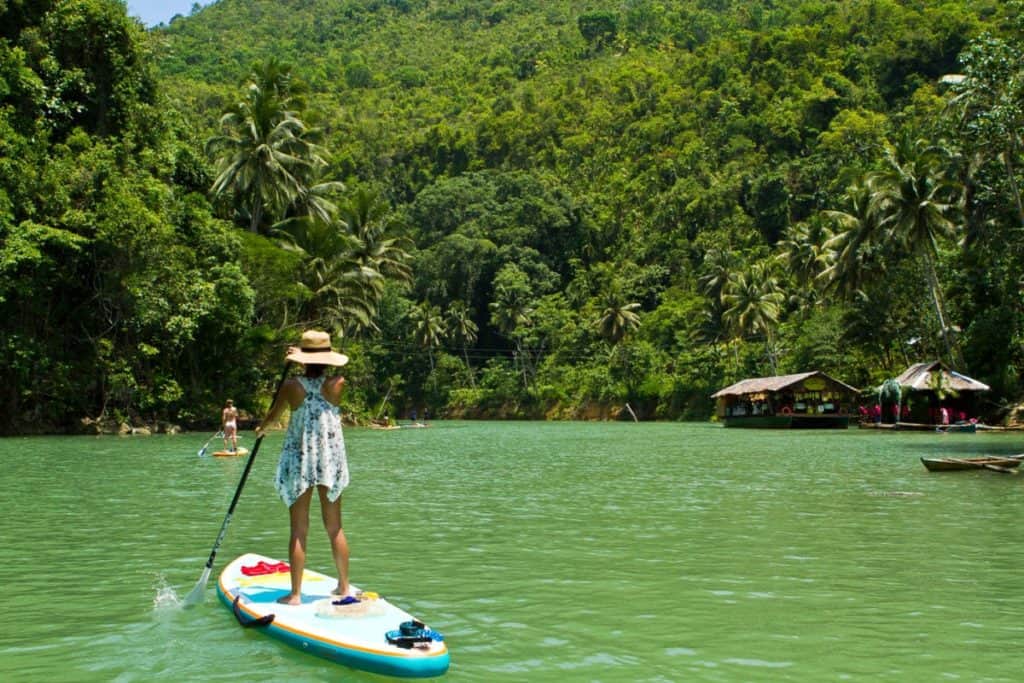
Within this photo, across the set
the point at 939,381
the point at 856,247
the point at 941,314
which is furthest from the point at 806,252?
the point at 939,381

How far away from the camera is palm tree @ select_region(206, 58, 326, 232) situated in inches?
1807

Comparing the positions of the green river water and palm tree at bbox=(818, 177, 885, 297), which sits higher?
palm tree at bbox=(818, 177, 885, 297)

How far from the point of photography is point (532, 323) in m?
88.4

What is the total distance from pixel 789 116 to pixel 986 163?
→ 203 ft

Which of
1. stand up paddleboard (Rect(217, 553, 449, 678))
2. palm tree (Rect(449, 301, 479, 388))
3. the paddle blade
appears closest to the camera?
stand up paddleboard (Rect(217, 553, 449, 678))

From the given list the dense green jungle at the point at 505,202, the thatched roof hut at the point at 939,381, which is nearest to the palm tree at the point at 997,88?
the dense green jungle at the point at 505,202

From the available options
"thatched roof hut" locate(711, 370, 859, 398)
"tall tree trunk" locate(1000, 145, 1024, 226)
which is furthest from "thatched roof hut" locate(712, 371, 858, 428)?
"tall tree trunk" locate(1000, 145, 1024, 226)

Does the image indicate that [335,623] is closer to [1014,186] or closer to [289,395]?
[289,395]

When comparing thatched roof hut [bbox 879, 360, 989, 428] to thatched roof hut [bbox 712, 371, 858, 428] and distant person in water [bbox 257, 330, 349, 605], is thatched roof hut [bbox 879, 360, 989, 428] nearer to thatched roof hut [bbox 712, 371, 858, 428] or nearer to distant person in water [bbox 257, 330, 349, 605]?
thatched roof hut [bbox 712, 371, 858, 428]

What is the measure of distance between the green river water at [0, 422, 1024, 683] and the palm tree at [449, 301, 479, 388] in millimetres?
71490

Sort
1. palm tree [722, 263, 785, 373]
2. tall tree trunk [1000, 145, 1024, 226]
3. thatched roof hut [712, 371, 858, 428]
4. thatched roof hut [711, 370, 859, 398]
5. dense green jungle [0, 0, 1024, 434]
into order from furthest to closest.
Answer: palm tree [722, 263, 785, 373] < thatched roof hut [712, 371, 858, 428] < thatched roof hut [711, 370, 859, 398] < dense green jungle [0, 0, 1024, 434] < tall tree trunk [1000, 145, 1024, 226]

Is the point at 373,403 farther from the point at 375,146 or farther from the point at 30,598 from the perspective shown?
the point at 30,598

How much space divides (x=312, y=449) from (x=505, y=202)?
95.5 m

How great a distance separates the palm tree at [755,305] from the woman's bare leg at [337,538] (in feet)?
189
